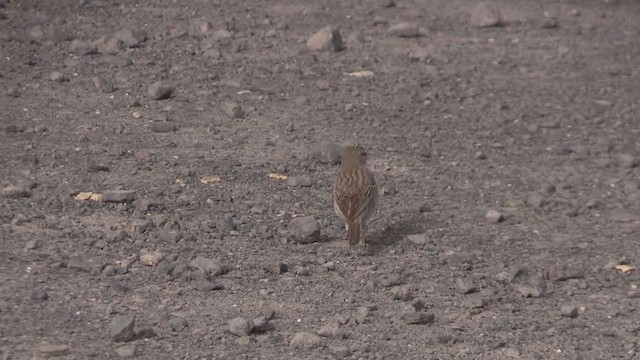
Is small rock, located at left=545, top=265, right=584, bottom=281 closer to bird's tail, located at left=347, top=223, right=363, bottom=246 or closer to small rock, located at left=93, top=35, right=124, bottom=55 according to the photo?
bird's tail, located at left=347, top=223, right=363, bottom=246

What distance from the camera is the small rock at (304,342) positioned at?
290 inches

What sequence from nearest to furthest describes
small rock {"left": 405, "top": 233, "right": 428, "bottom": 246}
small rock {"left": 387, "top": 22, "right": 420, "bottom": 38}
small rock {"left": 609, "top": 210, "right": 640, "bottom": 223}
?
1. small rock {"left": 405, "top": 233, "right": 428, "bottom": 246}
2. small rock {"left": 609, "top": 210, "right": 640, "bottom": 223}
3. small rock {"left": 387, "top": 22, "right": 420, "bottom": 38}

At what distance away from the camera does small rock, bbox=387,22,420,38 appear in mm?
13508

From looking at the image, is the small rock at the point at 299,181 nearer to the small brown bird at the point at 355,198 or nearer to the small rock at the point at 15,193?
the small brown bird at the point at 355,198

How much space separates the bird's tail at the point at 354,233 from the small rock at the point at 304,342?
1.29 m

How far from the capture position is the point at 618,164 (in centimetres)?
1091

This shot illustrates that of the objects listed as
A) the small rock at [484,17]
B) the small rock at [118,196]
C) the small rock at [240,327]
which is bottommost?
the small rock at [484,17]

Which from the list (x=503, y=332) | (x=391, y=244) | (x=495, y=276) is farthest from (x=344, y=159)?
(x=503, y=332)

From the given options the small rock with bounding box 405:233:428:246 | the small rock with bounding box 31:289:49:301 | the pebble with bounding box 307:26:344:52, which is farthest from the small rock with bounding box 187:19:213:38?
the small rock with bounding box 31:289:49:301

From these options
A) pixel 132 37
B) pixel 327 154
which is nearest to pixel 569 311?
pixel 327 154

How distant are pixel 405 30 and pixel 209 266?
581 centimetres

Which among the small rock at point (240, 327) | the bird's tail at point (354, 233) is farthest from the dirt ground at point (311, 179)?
the bird's tail at point (354, 233)

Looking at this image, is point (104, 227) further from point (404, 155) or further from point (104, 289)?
point (404, 155)

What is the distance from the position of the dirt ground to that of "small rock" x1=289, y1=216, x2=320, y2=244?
0.03 metres
